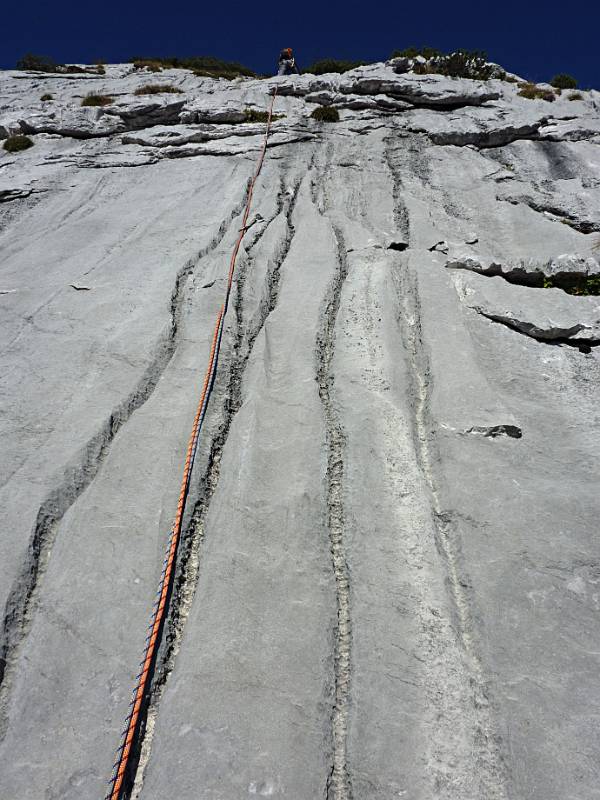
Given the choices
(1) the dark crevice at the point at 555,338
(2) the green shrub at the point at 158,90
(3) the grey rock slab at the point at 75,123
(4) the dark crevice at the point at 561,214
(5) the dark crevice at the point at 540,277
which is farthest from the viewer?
(2) the green shrub at the point at 158,90

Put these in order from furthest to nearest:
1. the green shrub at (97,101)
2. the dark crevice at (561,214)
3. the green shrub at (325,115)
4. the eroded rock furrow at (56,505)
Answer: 1. the green shrub at (97,101)
2. the green shrub at (325,115)
3. the dark crevice at (561,214)
4. the eroded rock furrow at (56,505)

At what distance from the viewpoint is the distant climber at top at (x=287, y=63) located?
877 inches

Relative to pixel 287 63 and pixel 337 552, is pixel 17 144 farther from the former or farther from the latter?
pixel 337 552

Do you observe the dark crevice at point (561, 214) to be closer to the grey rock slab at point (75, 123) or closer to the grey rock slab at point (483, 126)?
the grey rock slab at point (483, 126)

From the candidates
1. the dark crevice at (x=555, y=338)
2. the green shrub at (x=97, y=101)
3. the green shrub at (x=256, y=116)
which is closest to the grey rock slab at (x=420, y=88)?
the green shrub at (x=256, y=116)

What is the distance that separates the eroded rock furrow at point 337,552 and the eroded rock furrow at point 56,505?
99.8 inches

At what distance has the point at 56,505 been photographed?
5227 mm

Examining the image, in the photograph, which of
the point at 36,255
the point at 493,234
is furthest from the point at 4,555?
the point at 493,234

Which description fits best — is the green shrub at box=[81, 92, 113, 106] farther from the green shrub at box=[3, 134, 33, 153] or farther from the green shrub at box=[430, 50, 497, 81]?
the green shrub at box=[430, 50, 497, 81]

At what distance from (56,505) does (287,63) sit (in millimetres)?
24449

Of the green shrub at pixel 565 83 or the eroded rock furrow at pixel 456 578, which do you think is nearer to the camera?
the eroded rock furrow at pixel 456 578

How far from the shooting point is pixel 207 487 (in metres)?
5.52

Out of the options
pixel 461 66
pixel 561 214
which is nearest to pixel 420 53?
pixel 461 66

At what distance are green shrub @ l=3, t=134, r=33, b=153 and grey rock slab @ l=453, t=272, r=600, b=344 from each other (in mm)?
15664
